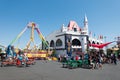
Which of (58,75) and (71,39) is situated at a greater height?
(71,39)

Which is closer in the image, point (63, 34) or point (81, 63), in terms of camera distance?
point (81, 63)

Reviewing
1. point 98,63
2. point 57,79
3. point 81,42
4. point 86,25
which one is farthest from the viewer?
point 86,25

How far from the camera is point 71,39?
4953 cm

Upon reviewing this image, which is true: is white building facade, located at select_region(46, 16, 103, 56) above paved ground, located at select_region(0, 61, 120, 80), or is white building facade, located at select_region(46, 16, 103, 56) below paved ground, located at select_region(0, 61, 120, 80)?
above

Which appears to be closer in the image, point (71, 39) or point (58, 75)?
point (58, 75)

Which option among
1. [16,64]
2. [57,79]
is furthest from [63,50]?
[57,79]

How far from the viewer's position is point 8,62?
18.6 metres

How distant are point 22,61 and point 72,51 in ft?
102

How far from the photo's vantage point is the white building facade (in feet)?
159

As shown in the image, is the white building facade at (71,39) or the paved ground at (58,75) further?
the white building facade at (71,39)

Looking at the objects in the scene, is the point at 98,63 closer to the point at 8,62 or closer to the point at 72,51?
the point at 8,62

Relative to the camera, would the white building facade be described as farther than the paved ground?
Yes

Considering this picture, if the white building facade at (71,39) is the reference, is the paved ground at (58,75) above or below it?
below

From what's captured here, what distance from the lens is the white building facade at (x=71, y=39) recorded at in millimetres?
48406
